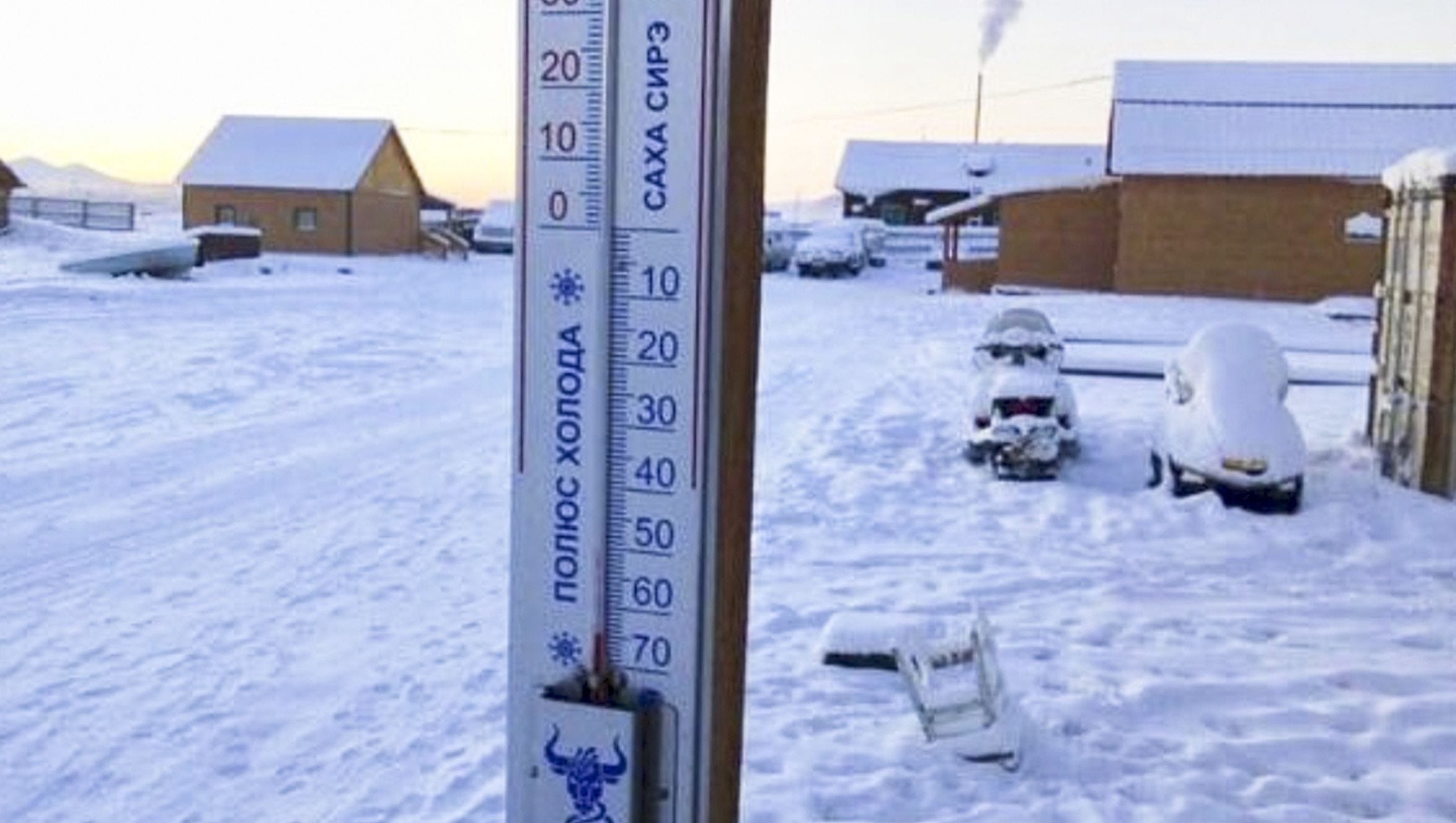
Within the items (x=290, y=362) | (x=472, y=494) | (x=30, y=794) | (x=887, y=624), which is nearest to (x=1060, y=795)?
(x=887, y=624)

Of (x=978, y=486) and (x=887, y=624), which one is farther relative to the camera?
(x=978, y=486)

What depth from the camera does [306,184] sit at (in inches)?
2148

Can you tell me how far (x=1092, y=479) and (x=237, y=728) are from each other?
8.03 metres

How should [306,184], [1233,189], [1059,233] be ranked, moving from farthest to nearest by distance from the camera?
[306,184]
[1059,233]
[1233,189]

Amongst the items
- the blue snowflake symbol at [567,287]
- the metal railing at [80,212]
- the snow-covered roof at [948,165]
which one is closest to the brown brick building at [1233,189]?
the snow-covered roof at [948,165]

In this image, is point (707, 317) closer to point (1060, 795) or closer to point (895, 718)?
point (1060, 795)

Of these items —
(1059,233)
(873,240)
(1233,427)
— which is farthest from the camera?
(873,240)

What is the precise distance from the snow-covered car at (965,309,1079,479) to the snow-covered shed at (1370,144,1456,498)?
251cm

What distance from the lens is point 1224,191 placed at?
130ft

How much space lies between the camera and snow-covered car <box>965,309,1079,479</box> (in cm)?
1215

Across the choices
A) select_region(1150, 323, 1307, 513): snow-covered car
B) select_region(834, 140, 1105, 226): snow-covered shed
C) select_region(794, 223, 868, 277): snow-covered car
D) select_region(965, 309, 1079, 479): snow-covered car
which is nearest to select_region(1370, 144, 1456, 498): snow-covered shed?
select_region(1150, 323, 1307, 513): snow-covered car

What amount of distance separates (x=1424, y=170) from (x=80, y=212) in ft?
170

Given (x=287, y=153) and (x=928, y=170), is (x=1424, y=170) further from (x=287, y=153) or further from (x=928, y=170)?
(x=928, y=170)

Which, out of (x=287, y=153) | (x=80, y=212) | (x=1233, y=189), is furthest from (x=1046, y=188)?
(x=80, y=212)
